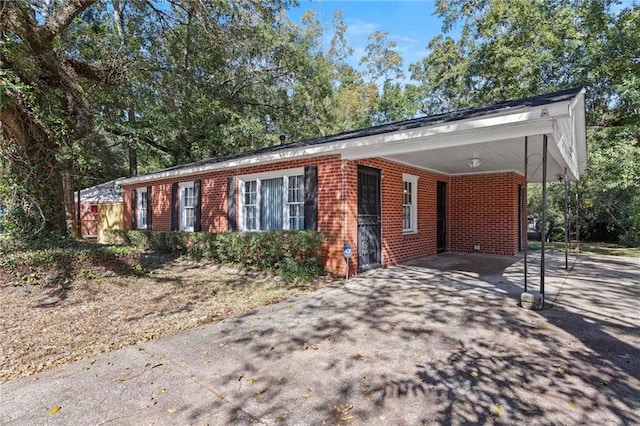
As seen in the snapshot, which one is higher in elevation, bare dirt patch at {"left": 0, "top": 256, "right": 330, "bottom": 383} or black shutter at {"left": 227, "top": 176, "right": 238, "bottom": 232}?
black shutter at {"left": 227, "top": 176, "right": 238, "bottom": 232}

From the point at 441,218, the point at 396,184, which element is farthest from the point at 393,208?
the point at 441,218

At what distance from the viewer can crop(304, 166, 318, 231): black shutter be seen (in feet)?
24.2

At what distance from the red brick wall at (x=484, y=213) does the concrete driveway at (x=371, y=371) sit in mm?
4740

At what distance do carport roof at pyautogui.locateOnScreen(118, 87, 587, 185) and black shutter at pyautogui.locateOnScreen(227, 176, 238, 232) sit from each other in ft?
1.41

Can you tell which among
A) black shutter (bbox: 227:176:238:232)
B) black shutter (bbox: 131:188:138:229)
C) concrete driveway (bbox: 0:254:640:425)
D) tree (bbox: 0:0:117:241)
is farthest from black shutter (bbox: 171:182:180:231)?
concrete driveway (bbox: 0:254:640:425)

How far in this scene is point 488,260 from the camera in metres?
8.98

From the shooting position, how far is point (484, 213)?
32.8ft

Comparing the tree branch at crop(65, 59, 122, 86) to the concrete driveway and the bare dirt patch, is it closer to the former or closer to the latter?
the bare dirt patch

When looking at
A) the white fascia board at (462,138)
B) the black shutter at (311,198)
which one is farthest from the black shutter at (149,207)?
the white fascia board at (462,138)

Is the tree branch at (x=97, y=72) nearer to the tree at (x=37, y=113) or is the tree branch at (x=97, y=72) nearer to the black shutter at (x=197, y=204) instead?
the tree at (x=37, y=113)

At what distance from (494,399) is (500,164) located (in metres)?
7.39

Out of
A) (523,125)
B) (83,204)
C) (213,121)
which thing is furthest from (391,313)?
(83,204)

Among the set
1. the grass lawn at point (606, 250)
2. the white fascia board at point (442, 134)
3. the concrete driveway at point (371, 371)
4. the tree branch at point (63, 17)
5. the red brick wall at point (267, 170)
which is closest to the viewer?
the concrete driveway at point (371, 371)

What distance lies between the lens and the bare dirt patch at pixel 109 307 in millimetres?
3617
